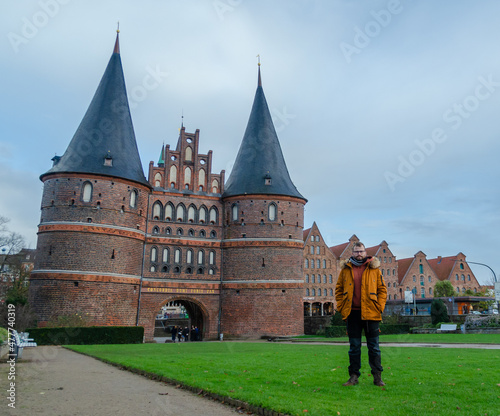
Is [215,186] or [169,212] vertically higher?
[215,186]

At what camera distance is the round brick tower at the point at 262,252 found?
36.3 metres

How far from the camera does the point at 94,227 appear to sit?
3228cm

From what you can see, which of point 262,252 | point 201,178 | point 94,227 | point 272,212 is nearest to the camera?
point 94,227

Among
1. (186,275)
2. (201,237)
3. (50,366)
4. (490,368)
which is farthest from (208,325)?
(490,368)

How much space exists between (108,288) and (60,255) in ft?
13.1

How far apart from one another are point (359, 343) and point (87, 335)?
24166 mm

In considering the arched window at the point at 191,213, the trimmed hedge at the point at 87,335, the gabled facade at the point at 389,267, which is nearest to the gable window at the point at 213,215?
the arched window at the point at 191,213

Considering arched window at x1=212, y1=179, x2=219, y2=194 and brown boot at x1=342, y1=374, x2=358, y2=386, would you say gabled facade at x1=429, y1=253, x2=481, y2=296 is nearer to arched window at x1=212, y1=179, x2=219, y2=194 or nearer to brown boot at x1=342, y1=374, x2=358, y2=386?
arched window at x1=212, y1=179, x2=219, y2=194

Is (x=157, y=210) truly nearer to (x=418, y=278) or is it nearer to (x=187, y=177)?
(x=187, y=177)

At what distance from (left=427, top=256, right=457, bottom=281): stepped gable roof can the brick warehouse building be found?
1902 inches

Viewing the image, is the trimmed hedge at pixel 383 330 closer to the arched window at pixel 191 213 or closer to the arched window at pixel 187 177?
the arched window at pixel 191 213

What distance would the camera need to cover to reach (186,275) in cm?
3728

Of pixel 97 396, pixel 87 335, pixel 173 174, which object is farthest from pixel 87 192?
pixel 97 396

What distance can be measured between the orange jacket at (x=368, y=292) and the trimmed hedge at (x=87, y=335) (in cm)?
2372
